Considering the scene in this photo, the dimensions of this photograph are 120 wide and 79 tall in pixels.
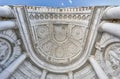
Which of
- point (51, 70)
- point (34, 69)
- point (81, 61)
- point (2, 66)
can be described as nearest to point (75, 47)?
point (81, 61)

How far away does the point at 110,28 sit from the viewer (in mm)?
8414

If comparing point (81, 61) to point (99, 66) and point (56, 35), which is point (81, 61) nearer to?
point (99, 66)

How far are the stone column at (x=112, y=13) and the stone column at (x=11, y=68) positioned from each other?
4.33 m

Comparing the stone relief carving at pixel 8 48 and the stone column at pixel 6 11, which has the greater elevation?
the stone column at pixel 6 11

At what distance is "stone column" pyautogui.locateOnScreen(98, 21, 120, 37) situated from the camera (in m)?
7.85

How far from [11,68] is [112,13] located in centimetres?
487

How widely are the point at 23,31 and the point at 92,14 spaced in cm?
345

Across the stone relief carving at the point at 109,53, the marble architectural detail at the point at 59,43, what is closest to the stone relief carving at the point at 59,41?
the marble architectural detail at the point at 59,43

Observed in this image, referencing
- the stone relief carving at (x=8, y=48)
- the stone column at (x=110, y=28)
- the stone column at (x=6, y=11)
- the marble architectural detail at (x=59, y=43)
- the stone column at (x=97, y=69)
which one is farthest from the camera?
the stone relief carving at (x=8, y=48)

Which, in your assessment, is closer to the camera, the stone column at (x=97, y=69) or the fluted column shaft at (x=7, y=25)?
the fluted column shaft at (x=7, y=25)

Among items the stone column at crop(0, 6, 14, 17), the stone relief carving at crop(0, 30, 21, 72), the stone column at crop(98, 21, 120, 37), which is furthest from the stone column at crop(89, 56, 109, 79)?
the stone column at crop(0, 6, 14, 17)

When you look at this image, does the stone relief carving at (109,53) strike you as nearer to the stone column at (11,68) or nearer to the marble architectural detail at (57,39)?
the marble architectural detail at (57,39)

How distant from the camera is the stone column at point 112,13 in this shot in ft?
25.8

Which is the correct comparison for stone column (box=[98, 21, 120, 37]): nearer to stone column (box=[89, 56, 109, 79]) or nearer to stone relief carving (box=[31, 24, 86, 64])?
stone column (box=[89, 56, 109, 79])
